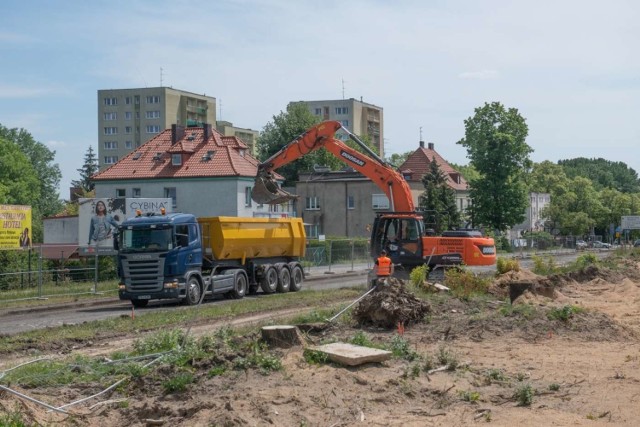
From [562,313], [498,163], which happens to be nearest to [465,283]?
[562,313]

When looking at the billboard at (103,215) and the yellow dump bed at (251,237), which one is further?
the billboard at (103,215)

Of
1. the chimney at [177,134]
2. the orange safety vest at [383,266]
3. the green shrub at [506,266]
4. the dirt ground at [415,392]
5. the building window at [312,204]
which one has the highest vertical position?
the chimney at [177,134]

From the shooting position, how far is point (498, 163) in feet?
232

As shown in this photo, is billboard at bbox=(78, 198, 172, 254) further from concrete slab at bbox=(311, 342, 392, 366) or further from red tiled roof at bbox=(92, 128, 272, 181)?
concrete slab at bbox=(311, 342, 392, 366)

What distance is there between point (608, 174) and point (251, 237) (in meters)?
163

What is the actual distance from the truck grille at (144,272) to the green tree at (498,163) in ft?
160

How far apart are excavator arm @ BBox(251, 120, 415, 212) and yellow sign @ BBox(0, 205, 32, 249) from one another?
30.1 feet

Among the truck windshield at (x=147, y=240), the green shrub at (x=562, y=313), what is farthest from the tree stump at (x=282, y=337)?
the truck windshield at (x=147, y=240)

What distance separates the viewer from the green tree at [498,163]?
7031cm

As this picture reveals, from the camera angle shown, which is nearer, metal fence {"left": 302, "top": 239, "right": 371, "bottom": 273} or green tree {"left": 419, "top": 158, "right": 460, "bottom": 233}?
metal fence {"left": 302, "top": 239, "right": 371, "bottom": 273}

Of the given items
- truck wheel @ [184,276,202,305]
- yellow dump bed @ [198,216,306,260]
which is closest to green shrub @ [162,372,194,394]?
truck wheel @ [184,276,202,305]

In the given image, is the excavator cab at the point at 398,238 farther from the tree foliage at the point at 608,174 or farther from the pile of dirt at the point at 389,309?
the tree foliage at the point at 608,174

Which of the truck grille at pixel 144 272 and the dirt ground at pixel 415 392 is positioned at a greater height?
the truck grille at pixel 144 272

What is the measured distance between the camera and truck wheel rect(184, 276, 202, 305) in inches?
1022
